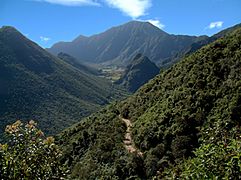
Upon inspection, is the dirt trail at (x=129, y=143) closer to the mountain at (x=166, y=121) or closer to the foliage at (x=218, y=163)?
A: the mountain at (x=166, y=121)

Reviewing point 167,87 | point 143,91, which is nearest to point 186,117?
point 167,87

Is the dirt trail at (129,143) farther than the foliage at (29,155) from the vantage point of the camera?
Yes

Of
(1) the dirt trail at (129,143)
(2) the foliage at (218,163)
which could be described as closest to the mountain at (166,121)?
(1) the dirt trail at (129,143)

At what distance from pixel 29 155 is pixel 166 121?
36257 millimetres

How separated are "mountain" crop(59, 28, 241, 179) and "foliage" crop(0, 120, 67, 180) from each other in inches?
899

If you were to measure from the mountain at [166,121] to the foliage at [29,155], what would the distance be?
22847 millimetres

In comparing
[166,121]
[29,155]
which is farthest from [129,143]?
[29,155]

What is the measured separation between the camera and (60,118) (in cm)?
16938

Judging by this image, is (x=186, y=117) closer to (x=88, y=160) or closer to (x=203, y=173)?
(x=88, y=160)

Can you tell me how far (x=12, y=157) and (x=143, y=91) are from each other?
171 feet

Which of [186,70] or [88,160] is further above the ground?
[186,70]

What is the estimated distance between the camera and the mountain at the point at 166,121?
3856 cm

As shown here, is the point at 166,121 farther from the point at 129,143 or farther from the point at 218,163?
the point at 218,163

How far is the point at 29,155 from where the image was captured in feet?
29.0
